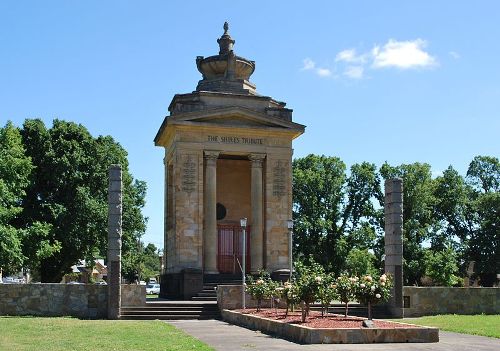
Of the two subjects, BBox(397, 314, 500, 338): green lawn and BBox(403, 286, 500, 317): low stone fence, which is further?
BBox(403, 286, 500, 317): low stone fence

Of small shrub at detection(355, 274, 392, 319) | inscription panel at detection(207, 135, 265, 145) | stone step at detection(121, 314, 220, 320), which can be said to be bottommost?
stone step at detection(121, 314, 220, 320)

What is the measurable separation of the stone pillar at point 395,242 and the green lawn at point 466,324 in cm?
126

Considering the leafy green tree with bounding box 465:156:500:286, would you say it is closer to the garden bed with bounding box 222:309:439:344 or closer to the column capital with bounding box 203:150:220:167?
the column capital with bounding box 203:150:220:167

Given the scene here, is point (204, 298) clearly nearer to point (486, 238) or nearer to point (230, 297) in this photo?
point (230, 297)

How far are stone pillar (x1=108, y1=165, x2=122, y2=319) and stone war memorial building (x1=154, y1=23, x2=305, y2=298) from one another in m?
5.85

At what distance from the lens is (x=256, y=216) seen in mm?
33344

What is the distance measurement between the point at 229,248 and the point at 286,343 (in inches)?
733

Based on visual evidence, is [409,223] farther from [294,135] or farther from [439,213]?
[294,135]

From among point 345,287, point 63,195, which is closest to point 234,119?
point 63,195

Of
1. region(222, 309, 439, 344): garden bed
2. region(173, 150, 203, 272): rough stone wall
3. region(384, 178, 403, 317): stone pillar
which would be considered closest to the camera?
region(222, 309, 439, 344): garden bed

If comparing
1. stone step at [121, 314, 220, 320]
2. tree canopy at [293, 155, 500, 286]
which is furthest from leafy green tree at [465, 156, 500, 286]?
stone step at [121, 314, 220, 320]

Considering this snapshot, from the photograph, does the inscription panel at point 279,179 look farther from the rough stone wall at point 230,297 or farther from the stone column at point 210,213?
the rough stone wall at point 230,297

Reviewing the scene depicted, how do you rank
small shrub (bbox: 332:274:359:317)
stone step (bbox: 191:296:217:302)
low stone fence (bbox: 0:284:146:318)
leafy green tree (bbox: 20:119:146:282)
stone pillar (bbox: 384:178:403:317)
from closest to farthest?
small shrub (bbox: 332:274:359:317)
low stone fence (bbox: 0:284:146:318)
stone pillar (bbox: 384:178:403:317)
stone step (bbox: 191:296:217:302)
leafy green tree (bbox: 20:119:146:282)

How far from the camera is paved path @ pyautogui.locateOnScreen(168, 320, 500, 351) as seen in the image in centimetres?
1539
